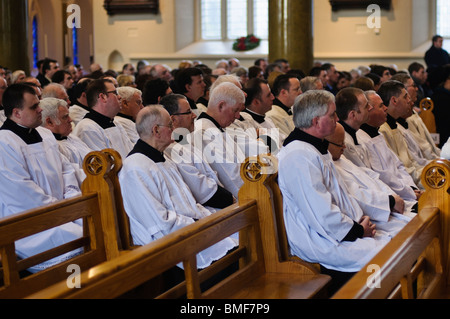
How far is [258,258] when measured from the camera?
12.7 ft

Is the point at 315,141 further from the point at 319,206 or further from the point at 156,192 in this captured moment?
the point at 156,192

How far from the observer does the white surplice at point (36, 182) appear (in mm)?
4520

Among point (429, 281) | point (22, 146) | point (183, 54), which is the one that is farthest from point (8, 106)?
point (183, 54)

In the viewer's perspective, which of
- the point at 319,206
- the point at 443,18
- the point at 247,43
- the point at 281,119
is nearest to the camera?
the point at 319,206

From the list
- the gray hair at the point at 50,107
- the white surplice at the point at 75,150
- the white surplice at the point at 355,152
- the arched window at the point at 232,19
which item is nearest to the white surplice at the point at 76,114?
the white surplice at the point at 75,150

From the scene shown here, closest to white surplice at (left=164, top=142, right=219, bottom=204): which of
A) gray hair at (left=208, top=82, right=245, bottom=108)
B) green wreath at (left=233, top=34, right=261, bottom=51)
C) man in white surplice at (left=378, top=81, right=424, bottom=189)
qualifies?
gray hair at (left=208, top=82, right=245, bottom=108)

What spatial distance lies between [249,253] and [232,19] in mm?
14712

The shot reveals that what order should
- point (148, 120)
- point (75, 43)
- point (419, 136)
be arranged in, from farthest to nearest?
1. point (75, 43)
2. point (419, 136)
3. point (148, 120)

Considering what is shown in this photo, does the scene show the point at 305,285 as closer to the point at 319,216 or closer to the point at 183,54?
A: the point at 319,216

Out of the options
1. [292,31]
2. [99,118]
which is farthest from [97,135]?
[292,31]

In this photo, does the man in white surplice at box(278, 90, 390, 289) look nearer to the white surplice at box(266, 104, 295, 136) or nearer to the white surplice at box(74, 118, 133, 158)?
the white surplice at box(74, 118, 133, 158)

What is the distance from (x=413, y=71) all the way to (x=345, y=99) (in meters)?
7.09

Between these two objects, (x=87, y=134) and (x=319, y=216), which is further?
(x=87, y=134)

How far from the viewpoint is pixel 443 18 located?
54.0 feet
